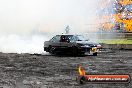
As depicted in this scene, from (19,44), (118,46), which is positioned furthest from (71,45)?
(118,46)

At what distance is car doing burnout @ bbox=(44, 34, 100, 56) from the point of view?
→ 25.4 meters

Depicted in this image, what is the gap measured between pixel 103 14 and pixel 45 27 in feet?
15.8

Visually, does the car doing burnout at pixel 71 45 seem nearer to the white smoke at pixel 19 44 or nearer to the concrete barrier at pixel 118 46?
the white smoke at pixel 19 44

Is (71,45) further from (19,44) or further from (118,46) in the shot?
(118,46)

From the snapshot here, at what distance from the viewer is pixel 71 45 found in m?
25.9

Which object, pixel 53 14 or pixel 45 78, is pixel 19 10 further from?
pixel 45 78

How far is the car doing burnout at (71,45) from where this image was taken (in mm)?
25375

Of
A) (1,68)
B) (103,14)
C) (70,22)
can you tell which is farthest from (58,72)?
(103,14)

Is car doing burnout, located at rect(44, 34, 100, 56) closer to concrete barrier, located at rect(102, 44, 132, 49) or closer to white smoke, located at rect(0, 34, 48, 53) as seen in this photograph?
white smoke, located at rect(0, 34, 48, 53)

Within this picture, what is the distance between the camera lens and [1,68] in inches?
677

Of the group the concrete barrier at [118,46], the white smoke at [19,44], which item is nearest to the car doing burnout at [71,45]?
the white smoke at [19,44]

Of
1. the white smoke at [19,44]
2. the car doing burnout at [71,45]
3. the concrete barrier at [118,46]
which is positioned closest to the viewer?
the car doing burnout at [71,45]

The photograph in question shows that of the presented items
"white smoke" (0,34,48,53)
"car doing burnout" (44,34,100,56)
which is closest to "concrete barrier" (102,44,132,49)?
"white smoke" (0,34,48,53)

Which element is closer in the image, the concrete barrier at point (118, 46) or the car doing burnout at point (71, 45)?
the car doing burnout at point (71, 45)
